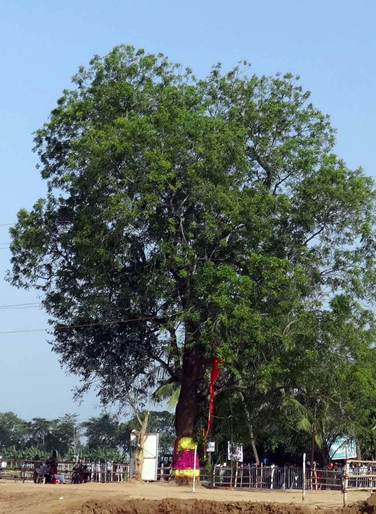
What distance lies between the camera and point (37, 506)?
93.8 ft

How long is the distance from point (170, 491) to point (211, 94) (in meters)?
18.4

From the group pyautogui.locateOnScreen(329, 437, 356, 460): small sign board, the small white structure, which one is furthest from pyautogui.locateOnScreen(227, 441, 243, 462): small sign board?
pyautogui.locateOnScreen(329, 437, 356, 460): small sign board

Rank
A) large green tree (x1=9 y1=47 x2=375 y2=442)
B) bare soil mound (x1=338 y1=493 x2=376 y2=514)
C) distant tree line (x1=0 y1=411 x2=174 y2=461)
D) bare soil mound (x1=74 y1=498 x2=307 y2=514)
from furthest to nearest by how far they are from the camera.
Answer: distant tree line (x1=0 y1=411 x2=174 y2=461) → large green tree (x1=9 y1=47 x2=375 y2=442) → bare soil mound (x1=74 y1=498 x2=307 y2=514) → bare soil mound (x1=338 y1=493 x2=376 y2=514)

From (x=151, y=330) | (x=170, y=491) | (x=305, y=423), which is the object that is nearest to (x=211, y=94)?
(x=151, y=330)

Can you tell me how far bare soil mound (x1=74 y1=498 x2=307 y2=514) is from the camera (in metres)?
24.9

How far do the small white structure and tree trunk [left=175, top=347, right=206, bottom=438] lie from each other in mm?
1203

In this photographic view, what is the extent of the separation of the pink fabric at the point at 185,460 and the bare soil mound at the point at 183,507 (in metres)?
9.48

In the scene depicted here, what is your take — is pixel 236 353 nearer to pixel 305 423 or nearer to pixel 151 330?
pixel 151 330

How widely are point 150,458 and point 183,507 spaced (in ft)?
38.0

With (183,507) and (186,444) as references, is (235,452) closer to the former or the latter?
(186,444)

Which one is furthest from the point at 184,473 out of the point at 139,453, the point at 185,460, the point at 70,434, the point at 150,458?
the point at 70,434

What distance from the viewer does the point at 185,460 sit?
36344 mm

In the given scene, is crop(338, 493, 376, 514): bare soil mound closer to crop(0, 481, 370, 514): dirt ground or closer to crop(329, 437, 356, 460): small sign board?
crop(0, 481, 370, 514): dirt ground

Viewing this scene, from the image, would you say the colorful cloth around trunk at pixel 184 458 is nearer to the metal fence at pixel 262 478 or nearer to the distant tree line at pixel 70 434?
the metal fence at pixel 262 478
